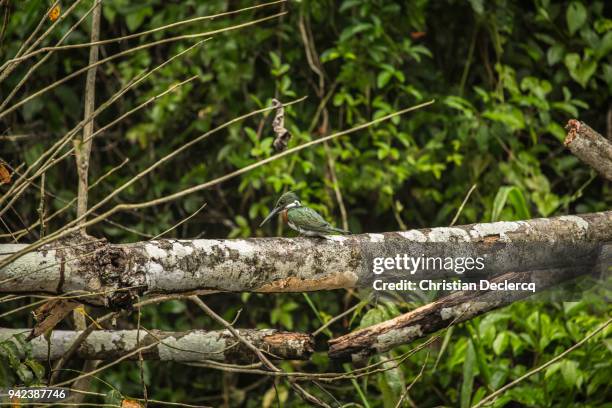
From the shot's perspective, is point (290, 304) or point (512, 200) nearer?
point (512, 200)

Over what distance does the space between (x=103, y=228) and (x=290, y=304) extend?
1.11 meters

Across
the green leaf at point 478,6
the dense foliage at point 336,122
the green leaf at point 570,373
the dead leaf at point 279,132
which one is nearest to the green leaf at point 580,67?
the dense foliage at point 336,122

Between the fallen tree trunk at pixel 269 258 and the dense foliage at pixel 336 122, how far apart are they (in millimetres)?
1355

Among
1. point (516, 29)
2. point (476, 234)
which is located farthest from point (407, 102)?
point (476, 234)

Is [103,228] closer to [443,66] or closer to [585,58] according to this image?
[443,66]

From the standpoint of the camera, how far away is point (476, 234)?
90.0 inches

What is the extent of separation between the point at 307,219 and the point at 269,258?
363 mm

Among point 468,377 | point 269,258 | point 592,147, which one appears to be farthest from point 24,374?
point 592,147

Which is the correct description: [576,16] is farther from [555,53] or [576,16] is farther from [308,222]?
[308,222]

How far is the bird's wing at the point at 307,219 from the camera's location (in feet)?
7.47

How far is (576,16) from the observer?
4129 millimetres

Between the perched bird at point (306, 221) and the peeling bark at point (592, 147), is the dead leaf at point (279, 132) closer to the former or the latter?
the perched bird at point (306, 221)

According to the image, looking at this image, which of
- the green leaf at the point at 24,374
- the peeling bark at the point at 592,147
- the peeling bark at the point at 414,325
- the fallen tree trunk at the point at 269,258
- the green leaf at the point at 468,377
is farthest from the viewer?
the green leaf at the point at 468,377

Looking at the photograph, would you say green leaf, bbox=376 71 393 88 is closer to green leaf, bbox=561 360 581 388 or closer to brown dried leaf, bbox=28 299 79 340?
green leaf, bbox=561 360 581 388
